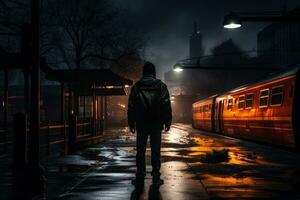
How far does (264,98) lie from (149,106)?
12776mm

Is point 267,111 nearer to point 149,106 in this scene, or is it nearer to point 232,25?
point 232,25

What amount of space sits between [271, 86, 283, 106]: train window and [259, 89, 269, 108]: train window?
782mm

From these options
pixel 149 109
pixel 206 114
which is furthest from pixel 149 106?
pixel 206 114

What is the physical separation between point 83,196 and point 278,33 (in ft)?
307

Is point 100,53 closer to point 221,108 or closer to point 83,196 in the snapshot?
point 221,108

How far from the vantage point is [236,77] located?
9075cm

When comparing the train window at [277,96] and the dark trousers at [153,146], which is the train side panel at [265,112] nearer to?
the train window at [277,96]

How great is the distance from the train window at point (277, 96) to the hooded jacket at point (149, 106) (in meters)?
9.97

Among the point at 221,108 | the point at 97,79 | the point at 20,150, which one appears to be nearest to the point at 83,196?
the point at 20,150

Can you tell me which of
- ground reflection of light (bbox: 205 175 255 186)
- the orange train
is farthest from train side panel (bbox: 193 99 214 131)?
ground reflection of light (bbox: 205 175 255 186)

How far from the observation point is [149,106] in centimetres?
887

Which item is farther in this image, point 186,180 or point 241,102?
point 241,102

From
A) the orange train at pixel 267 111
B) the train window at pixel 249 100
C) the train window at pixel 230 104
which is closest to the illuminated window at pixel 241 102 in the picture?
the orange train at pixel 267 111

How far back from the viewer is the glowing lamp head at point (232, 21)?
58.6 ft
